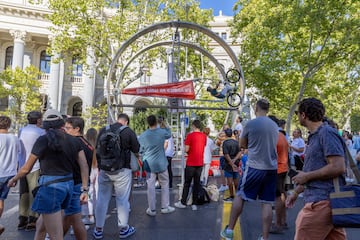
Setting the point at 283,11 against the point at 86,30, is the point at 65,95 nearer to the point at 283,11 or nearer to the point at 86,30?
the point at 86,30

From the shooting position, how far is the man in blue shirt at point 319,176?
224 centimetres

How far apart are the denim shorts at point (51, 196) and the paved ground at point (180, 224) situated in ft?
5.01

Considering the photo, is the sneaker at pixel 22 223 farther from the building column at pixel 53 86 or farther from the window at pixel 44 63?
the window at pixel 44 63

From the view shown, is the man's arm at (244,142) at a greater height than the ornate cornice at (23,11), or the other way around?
the ornate cornice at (23,11)

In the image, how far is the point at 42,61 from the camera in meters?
31.2

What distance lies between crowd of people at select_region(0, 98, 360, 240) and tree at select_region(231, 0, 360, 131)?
1087 centimetres

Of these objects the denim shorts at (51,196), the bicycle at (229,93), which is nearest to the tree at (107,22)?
the bicycle at (229,93)

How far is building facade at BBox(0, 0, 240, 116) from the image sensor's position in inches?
1107

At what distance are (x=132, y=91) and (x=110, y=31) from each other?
424 inches

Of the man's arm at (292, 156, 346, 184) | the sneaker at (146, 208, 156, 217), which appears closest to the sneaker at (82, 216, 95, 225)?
the sneaker at (146, 208, 156, 217)

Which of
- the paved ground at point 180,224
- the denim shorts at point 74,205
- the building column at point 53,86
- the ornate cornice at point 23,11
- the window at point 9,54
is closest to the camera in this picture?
the denim shorts at point 74,205

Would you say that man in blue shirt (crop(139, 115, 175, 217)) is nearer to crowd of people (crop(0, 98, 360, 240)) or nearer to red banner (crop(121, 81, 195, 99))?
crowd of people (crop(0, 98, 360, 240))

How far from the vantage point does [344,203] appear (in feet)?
7.03

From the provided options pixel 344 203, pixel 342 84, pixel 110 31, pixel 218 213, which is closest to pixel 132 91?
pixel 218 213
